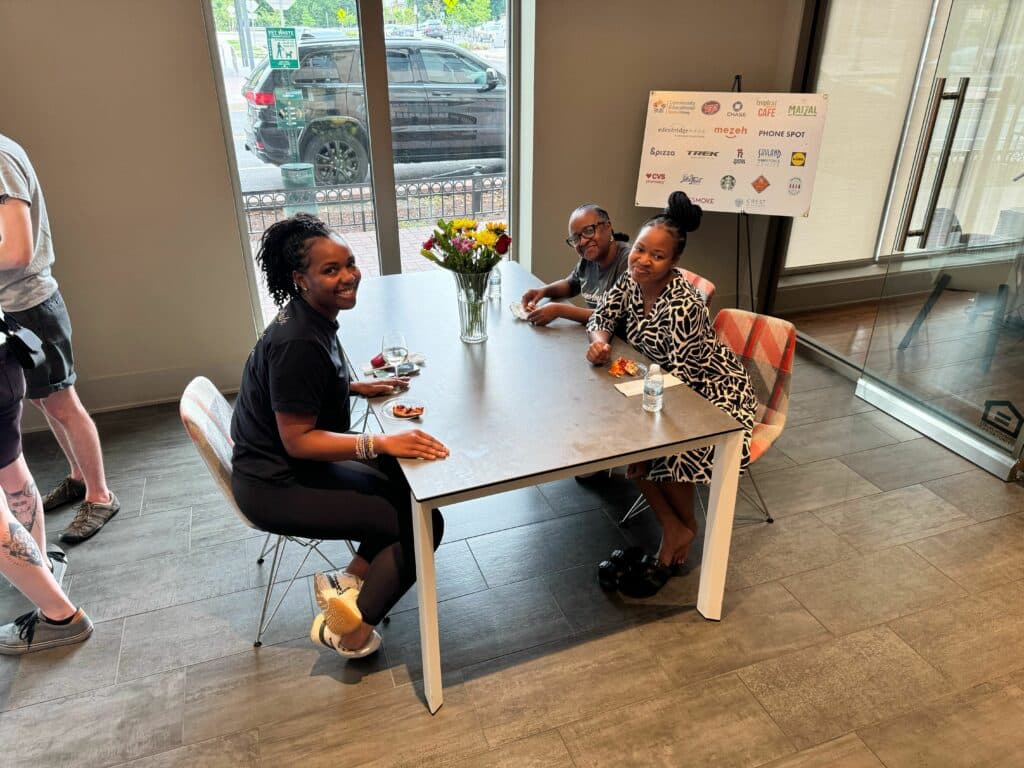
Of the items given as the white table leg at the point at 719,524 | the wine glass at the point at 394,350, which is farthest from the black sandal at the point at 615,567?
the wine glass at the point at 394,350

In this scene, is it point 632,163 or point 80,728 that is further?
point 632,163

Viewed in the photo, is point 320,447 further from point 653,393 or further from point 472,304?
point 653,393

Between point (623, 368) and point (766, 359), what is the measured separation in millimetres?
670

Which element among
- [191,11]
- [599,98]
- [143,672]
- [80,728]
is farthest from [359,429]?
[599,98]

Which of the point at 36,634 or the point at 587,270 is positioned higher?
the point at 587,270

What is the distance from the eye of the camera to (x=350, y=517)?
6.55 feet

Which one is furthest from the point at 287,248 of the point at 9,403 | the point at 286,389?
the point at 9,403

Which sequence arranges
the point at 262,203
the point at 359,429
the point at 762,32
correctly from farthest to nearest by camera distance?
the point at 762,32 < the point at 262,203 < the point at 359,429

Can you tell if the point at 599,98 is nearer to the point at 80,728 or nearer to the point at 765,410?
the point at 765,410

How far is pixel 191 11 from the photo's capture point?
3.18m

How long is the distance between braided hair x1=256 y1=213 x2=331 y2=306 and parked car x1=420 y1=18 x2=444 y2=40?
2327mm

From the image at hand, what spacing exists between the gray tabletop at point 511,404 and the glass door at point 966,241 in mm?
1947

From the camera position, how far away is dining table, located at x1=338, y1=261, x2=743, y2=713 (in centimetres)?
180

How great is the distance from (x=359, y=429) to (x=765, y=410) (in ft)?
5.66
